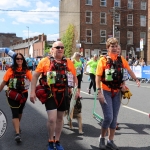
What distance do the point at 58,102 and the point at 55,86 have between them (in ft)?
0.89

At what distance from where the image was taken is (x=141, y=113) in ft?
28.2

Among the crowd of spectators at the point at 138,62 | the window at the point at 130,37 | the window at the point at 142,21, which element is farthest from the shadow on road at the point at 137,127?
the window at the point at 142,21

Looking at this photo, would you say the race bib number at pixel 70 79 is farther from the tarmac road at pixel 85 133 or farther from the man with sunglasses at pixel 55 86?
the tarmac road at pixel 85 133

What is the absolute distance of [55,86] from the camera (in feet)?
15.9

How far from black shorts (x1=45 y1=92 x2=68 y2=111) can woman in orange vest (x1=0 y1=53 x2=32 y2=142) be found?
1078 millimetres

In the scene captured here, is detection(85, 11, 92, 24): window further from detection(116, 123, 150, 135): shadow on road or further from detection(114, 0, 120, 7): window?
detection(116, 123, 150, 135): shadow on road

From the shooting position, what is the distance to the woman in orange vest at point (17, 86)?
5.70 metres

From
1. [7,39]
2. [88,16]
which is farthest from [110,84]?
[7,39]

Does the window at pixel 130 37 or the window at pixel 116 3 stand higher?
the window at pixel 116 3

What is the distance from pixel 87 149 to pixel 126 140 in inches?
37.5

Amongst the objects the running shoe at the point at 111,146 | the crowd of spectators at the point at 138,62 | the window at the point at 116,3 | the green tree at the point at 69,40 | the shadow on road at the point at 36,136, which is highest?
the window at the point at 116,3

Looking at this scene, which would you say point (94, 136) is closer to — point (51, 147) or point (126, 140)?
point (126, 140)

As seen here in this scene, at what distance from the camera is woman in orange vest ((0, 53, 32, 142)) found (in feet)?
18.7

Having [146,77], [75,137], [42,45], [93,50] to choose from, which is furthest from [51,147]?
[42,45]
